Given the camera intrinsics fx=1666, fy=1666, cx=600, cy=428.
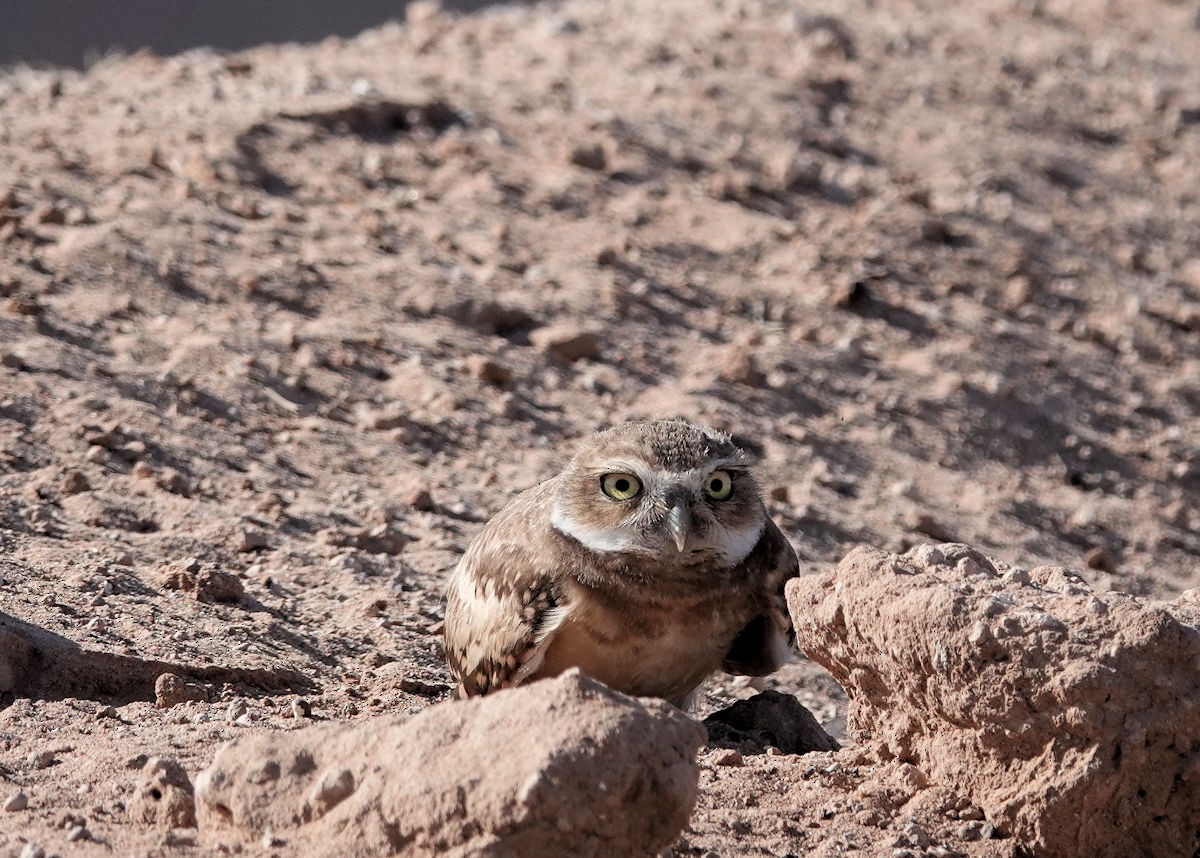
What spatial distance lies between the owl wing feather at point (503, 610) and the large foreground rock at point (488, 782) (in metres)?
1.68

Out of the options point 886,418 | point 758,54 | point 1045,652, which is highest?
point 1045,652

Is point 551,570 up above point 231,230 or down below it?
above

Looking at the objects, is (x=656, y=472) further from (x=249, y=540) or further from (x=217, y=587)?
(x=249, y=540)

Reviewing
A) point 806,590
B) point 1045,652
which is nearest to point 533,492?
point 806,590

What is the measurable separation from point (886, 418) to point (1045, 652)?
5.32 m

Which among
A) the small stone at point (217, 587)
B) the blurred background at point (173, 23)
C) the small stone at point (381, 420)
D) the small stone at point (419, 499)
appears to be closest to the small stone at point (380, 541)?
the small stone at point (419, 499)

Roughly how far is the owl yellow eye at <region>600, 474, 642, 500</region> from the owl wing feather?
31 centimetres

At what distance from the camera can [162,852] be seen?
3.85m

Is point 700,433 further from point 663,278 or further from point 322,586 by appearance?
point 663,278

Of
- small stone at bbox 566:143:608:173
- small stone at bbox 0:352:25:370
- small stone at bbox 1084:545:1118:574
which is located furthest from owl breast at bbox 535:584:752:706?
small stone at bbox 566:143:608:173

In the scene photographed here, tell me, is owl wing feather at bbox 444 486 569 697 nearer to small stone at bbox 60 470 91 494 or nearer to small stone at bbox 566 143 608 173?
small stone at bbox 60 470 91 494

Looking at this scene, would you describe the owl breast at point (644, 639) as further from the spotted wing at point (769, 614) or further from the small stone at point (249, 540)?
the small stone at point (249, 540)

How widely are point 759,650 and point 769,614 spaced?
0.17m

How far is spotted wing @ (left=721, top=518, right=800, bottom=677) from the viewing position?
575 cm
